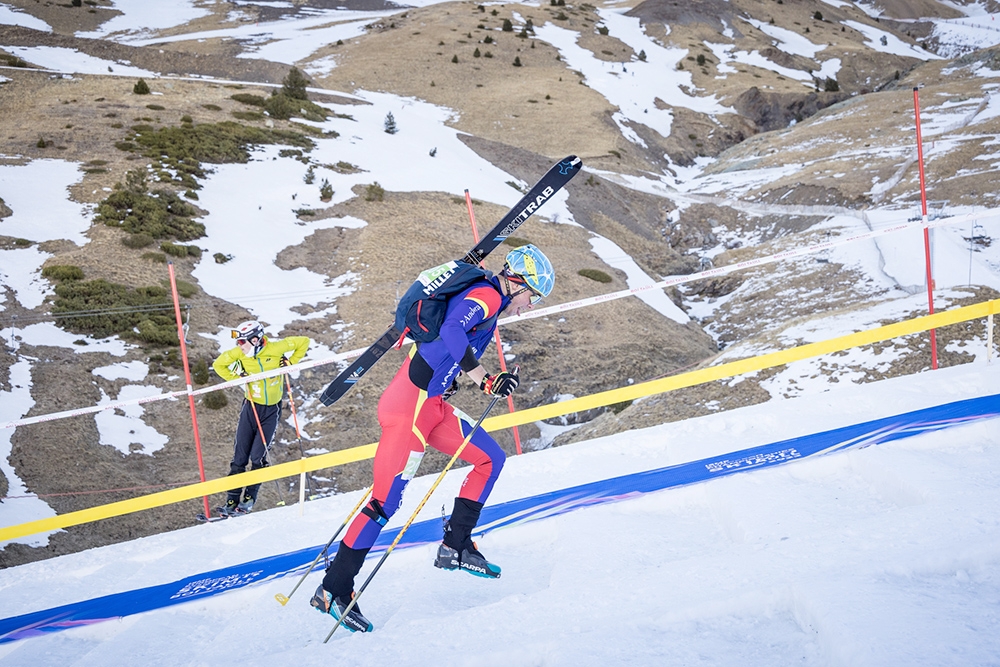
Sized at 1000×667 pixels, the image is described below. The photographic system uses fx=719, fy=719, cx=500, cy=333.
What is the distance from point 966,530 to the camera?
389 cm

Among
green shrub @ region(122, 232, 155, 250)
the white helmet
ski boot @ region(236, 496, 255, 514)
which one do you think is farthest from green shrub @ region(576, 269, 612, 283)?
ski boot @ region(236, 496, 255, 514)

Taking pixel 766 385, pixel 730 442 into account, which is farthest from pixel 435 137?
pixel 730 442

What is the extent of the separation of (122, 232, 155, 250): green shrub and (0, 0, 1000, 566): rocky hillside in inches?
7.7

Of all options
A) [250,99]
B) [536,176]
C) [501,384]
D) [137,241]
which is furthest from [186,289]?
[536,176]

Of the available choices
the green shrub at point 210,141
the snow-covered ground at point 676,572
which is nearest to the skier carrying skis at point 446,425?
the snow-covered ground at point 676,572

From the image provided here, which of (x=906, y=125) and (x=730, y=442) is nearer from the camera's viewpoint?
(x=730, y=442)

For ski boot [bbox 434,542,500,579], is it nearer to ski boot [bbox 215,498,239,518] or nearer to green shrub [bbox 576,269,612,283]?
ski boot [bbox 215,498,239,518]

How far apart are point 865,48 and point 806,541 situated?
84.5 meters

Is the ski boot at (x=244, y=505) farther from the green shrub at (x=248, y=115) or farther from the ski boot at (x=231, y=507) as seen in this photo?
the green shrub at (x=248, y=115)

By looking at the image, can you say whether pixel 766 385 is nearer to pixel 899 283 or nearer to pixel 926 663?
pixel 899 283

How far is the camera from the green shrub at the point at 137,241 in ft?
72.3

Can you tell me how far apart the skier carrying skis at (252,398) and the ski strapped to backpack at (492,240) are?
3.93 meters

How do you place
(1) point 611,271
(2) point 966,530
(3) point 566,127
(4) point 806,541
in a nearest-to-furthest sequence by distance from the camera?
(2) point 966,530
(4) point 806,541
(1) point 611,271
(3) point 566,127

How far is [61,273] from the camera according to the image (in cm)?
1973
